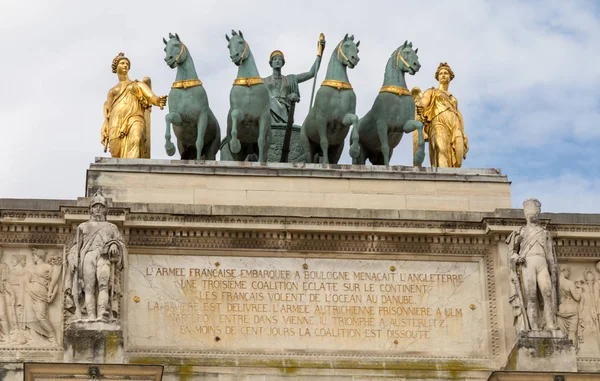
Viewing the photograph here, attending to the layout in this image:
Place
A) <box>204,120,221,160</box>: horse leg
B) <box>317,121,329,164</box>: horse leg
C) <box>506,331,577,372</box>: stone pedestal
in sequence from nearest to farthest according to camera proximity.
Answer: <box>506,331,577,372</box>: stone pedestal, <box>317,121,329,164</box>: horse leg, <box>204,120,221,160</box>: horse leg

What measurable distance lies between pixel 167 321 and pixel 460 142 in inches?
283

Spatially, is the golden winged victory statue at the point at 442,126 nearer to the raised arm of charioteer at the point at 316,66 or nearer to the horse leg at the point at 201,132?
the raised arm of charioteer at the point at 316,66

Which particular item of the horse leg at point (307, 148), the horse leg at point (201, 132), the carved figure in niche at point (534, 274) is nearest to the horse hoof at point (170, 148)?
the horse leg at point (201, 132)

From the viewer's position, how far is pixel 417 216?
1332 inches

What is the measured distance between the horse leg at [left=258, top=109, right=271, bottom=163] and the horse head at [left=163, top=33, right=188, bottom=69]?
6.12ft

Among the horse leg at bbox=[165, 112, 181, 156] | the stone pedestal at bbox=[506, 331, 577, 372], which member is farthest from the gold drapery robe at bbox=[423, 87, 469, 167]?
the stone pedestal at bbox=[506, 331, 577, 372]

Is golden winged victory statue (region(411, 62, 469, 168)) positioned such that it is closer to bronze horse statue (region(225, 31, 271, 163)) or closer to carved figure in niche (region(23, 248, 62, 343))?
bronze horse statue (region(225, 31, 271, 163))

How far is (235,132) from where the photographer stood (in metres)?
35.3

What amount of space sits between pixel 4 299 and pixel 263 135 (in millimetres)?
5663

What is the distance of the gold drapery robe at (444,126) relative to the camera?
3669 cm

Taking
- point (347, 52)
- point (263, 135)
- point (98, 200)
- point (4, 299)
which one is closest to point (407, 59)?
point (347, 52)

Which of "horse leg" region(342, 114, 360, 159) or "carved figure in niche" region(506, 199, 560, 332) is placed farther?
"horse leg" region(342, 114, 360, 159)

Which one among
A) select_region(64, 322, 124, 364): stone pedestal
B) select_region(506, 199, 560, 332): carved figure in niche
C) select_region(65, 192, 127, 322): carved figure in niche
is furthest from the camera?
select_region(506, 199, 560, 332): carved figure in niche

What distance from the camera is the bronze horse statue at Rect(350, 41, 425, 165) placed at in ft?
118
